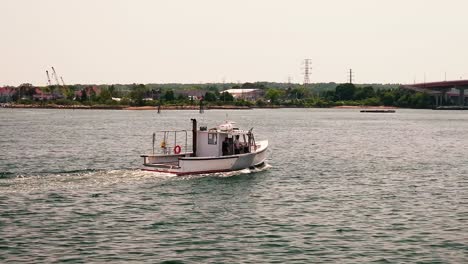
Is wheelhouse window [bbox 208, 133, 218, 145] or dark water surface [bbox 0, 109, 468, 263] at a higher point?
wheelhouse window [bbox 208, 133, 218, 145]

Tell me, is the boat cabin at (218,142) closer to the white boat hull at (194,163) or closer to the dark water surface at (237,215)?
the white boat hull at (194,163)

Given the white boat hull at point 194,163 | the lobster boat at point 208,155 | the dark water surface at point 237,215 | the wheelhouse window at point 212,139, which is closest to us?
the dark water surface at point 237,215

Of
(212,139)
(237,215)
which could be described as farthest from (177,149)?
(237,215)

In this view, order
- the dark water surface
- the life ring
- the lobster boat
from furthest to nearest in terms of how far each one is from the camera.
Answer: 1. the life ring
2. the lobster boat
3. the dark water surface

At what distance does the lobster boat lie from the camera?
1887 inches

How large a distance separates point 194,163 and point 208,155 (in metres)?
4.32

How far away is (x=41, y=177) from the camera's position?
47.2 metres

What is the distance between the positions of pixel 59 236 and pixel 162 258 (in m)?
5.98

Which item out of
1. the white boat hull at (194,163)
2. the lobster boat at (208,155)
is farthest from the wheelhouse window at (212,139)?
the white boat hull at (194,163)

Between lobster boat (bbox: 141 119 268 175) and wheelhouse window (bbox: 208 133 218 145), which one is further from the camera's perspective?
wheelhouse window (bbox: 208 133 218 145)

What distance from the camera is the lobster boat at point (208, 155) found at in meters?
47.9

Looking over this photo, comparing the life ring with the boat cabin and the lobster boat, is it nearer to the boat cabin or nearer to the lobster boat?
the lobster boat

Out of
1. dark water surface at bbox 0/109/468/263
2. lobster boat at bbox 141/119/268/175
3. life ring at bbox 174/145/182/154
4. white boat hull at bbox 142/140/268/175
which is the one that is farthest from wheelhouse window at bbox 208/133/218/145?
Answer: dark water surface at bbox 0/109/468/263

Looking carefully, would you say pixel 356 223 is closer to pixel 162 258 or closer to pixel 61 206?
pixel 162 258
